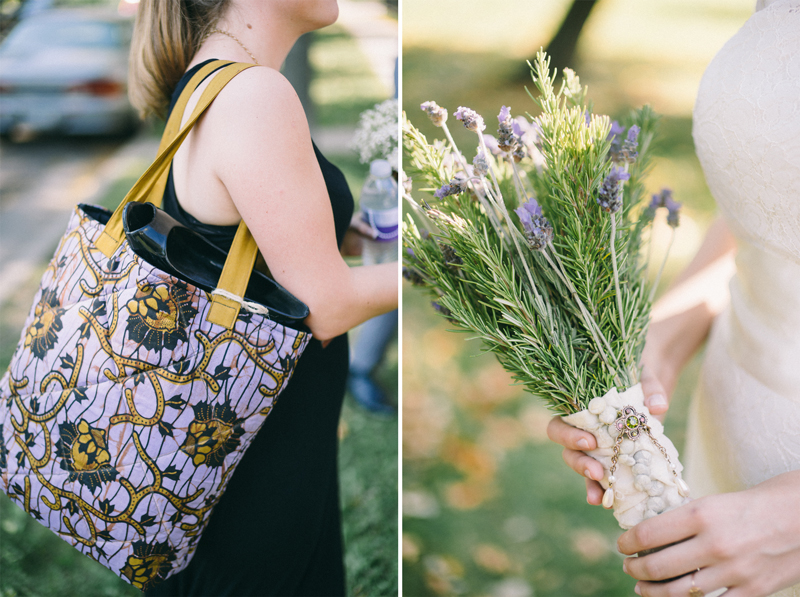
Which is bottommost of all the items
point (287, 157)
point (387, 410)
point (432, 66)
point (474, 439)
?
point (474, 439)

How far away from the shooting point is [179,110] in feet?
3.78

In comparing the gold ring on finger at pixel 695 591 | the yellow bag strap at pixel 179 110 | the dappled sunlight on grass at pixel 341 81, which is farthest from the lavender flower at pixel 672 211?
the dappled sunlight on grass at pixel 341 81

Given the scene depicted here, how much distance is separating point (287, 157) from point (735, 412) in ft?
3.53

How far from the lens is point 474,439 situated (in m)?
3.07

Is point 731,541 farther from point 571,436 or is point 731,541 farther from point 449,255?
point 449,255

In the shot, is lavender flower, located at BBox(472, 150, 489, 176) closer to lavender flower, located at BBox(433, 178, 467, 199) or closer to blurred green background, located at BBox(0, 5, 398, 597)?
lavender flower, located at BBox(433, 178, 467, 199)

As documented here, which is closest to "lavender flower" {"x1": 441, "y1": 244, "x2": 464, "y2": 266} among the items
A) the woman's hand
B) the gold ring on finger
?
the woman's hand

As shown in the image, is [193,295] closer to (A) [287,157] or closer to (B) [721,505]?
(A) [287,157]

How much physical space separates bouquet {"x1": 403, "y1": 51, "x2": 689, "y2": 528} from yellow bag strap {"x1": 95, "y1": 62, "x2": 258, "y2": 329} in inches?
13.8

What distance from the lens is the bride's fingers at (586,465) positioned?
1015 mm

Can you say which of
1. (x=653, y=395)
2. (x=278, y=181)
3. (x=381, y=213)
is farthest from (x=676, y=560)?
(x=381, y=213)

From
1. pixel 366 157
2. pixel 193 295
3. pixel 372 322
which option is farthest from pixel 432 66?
pixel 193 295

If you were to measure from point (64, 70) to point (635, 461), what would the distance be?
636 cm

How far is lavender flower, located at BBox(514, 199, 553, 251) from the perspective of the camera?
0.88 meters
